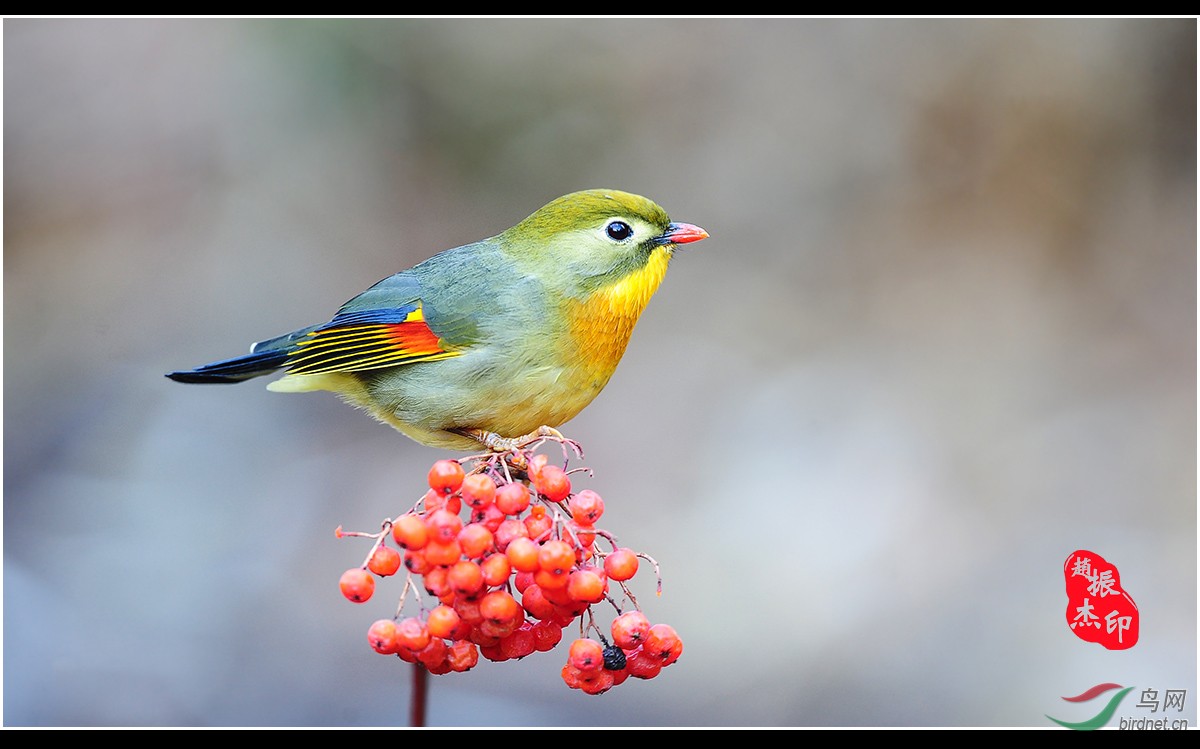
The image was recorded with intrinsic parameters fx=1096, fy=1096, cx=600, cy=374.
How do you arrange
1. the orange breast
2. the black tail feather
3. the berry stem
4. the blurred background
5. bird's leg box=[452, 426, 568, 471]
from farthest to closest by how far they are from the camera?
the blurred background
the orange breast
the black tail feather
bird's leg box=[452, 426, 568, 471]
the berry stem

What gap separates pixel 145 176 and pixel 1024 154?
5.22 meters

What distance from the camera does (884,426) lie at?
6.21 meters

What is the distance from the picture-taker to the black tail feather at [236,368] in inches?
111

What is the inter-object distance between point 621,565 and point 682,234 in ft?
3.47

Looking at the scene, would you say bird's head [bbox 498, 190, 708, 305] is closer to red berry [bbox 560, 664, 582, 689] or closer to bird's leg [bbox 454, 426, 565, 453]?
bird's leg [bbox 454, 426, 565, 453]

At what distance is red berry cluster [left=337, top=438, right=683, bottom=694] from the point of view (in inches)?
83.9

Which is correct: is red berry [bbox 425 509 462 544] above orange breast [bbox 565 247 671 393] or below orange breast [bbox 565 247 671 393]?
below

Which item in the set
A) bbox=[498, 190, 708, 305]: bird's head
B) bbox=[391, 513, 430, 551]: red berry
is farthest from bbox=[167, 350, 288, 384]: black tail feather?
bbox=[391, 513, 430, 551]: red berry

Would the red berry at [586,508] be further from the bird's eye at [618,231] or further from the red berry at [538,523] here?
the bird's eye at [618,231]

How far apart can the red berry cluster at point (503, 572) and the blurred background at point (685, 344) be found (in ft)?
8.19

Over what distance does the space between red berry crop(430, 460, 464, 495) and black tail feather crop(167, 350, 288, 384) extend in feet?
2.98

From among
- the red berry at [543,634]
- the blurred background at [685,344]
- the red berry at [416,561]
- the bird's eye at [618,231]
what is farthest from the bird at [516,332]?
the blurred background at [685,344]

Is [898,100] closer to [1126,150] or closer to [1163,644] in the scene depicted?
[1126,150]
